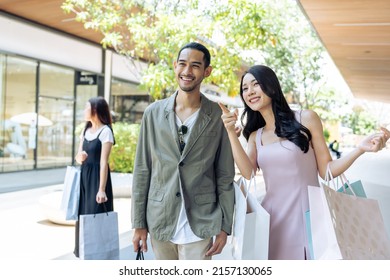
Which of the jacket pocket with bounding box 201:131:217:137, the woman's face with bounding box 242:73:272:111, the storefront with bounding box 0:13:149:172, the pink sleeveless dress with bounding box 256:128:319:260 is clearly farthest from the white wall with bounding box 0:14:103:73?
the pink sleeveless dress with bounding box 256:128:319:260

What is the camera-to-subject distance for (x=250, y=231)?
2.00 metres

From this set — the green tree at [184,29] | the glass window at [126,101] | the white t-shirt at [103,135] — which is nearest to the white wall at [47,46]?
the glass window at [126,101]

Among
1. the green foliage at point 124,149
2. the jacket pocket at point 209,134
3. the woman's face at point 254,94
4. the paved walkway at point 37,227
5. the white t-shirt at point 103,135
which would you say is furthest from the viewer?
the green foliage at point 124,149

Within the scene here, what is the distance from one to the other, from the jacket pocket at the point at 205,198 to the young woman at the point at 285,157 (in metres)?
0.21

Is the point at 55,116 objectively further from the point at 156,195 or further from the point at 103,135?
the point at 156,195

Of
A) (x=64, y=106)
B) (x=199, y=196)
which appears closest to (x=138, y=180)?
(x=199, y=196)

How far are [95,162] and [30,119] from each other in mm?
10215

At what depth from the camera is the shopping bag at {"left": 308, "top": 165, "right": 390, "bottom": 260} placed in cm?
178

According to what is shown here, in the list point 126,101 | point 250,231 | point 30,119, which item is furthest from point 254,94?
point 126,101

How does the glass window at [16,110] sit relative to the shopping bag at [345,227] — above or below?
above

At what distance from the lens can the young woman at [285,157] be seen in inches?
82.9

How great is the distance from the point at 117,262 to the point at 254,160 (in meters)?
0.80

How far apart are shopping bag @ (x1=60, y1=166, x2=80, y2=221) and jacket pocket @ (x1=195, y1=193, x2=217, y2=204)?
2.23 meters

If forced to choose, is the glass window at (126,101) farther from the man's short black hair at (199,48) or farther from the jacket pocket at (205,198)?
the jacket pocket at (205,198)
